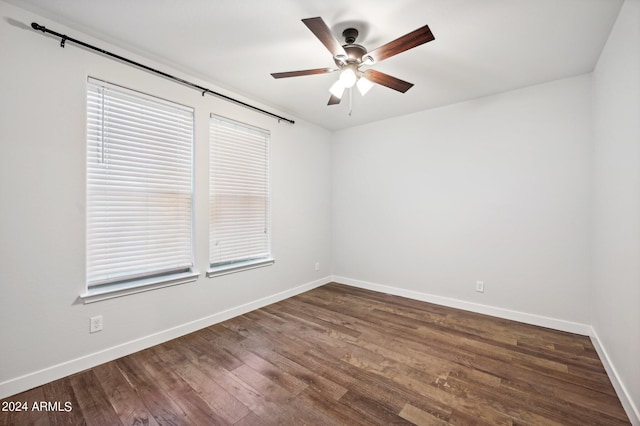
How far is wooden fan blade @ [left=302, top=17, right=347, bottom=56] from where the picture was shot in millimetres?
1504

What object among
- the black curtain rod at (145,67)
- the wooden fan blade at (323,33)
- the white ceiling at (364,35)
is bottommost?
the wooden fan blade at (323,33)

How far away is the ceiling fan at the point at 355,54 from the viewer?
1.59 m

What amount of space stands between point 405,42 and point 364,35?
0.52 m

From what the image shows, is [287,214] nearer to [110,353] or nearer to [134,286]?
[134,286]

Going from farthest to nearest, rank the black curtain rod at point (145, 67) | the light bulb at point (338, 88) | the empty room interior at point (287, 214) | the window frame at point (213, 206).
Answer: the window frame at point (213, 206) < the light bulb at point (338, 88) < the black curtain rod at point (145, 67) < the empty room interior at point (287, 214)

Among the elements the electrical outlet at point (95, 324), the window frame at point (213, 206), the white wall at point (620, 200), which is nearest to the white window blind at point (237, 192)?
the window frame at point (213, 206)

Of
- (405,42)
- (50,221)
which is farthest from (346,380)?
(50,221)

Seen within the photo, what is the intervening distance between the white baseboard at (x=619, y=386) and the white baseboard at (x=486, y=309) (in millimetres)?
262

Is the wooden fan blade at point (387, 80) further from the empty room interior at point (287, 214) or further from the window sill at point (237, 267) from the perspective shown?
the window sill at point (237, 267)

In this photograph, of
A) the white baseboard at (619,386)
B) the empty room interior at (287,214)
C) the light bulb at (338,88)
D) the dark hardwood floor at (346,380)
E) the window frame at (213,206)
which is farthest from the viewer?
the window frame at (213,206)

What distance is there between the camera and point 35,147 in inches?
73.1

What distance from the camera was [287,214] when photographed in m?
3.76

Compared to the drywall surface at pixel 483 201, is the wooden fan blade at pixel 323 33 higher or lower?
higher

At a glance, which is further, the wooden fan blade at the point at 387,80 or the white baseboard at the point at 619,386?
the wooden fan blade at the point at 387,80
